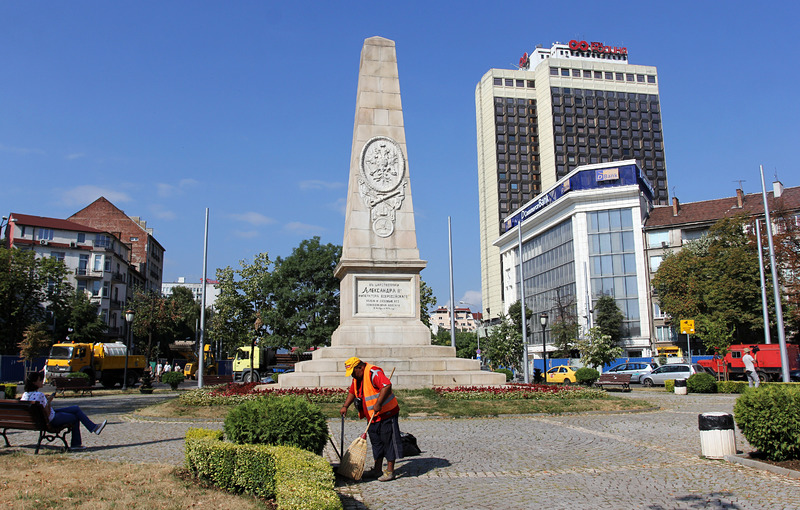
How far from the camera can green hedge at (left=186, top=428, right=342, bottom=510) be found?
4.79 metres

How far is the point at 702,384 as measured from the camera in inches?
940

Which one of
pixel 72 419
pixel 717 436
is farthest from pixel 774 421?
pixel 72 419

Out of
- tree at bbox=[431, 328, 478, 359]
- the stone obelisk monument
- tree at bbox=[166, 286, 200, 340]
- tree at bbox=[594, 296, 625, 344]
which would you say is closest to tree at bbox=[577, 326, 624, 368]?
tree at bbox=[594, 296, 625, 344]

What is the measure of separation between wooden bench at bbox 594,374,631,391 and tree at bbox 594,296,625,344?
101 feet

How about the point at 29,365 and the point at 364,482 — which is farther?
the point at 29,365

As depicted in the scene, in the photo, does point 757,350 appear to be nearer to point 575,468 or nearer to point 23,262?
point 575,468

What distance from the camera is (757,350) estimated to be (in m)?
34.2

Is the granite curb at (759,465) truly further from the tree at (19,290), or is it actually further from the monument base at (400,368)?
the tree at (19,290)

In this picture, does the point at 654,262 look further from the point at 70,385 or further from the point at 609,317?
the point at 70,385

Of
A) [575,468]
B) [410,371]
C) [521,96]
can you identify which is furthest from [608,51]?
[575,468]

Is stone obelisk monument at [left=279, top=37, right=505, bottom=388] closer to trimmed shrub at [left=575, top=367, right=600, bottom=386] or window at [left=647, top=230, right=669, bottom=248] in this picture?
trimmed shrub at [left=575, top=367, right=600, bottom=386]

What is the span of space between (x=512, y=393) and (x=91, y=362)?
27092mm

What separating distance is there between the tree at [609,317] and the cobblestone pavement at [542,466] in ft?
157

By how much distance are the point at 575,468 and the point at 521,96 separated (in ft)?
331
